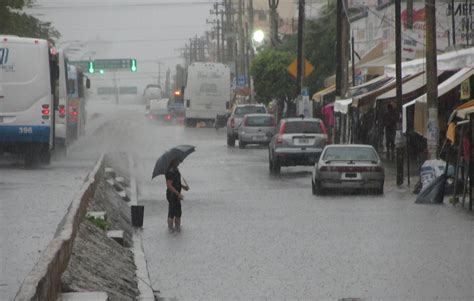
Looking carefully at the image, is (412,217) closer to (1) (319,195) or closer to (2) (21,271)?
(1) (319,195)

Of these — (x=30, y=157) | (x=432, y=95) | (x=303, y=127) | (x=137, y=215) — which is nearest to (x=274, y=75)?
(x=303, y=127)

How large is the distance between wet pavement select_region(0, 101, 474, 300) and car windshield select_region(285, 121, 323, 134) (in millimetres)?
4695

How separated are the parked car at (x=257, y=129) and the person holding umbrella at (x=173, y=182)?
32.0 metres

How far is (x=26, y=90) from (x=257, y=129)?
73.3ft

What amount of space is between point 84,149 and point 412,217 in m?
28.6

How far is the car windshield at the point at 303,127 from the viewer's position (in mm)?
41250

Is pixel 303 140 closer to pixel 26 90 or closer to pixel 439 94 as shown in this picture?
pixel 439 94

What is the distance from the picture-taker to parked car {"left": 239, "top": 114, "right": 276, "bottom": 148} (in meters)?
56.2

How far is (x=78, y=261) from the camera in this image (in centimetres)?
1487

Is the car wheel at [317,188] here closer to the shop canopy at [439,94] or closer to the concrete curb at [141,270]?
the shop canopy at [439,94]

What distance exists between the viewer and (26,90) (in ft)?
115

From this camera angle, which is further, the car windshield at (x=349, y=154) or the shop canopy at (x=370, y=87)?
the shop canopy at (x=370, y=87)

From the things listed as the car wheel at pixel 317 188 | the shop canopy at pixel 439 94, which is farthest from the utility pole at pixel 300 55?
the car wheel at pixel 317 188

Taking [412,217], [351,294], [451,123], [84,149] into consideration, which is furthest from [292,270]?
[84,149]
